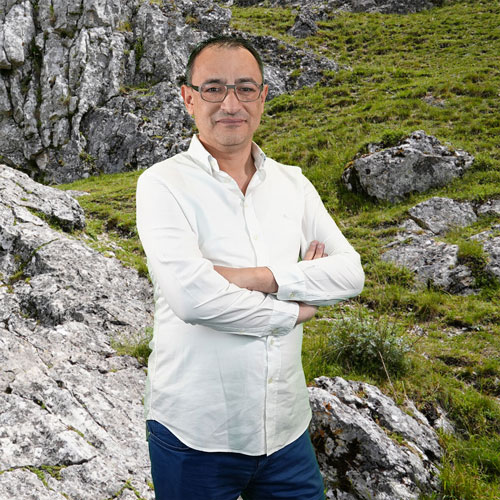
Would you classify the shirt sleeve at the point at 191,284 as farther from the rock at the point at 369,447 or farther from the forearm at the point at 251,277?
the rock at the point at 369,447

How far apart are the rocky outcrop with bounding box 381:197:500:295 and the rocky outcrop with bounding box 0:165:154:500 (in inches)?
203

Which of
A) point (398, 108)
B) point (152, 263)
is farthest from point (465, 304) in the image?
point (398, 108)

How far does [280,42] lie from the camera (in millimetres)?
24859

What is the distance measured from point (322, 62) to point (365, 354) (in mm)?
20959

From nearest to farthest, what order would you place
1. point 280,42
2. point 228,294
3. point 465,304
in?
point 228,294
point 465,304
point 280,42

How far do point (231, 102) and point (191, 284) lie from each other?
3.12 feet

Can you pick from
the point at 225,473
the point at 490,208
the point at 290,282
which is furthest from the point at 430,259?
the point at 225,473

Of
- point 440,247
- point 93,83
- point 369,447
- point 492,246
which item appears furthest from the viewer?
point 93,83

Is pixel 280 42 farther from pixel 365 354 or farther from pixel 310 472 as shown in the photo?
pixel 310 472

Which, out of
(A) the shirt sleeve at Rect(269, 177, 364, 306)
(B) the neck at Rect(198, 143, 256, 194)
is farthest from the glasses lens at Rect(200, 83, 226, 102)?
(A) the shirt sleeve at Rect(269, 177, 364, 306)

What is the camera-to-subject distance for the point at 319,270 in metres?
2.28

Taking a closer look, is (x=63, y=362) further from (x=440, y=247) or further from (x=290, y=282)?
(x=440, y=247)

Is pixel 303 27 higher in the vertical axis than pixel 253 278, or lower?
higher

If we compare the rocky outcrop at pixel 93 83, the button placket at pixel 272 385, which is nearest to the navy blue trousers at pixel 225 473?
the button placket at pixel 272 385
